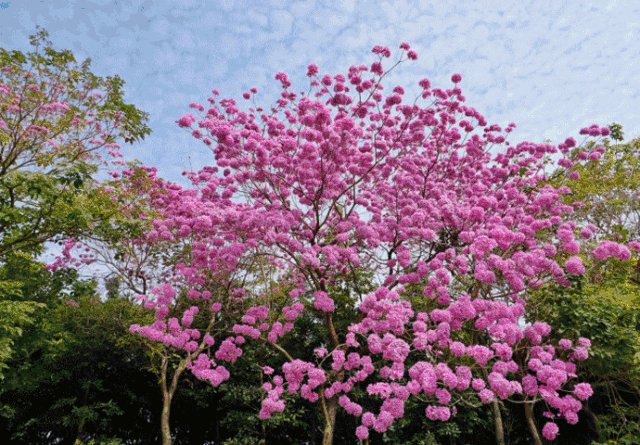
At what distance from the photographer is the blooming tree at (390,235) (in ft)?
19.0

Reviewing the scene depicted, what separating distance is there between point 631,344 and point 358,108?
631 cm

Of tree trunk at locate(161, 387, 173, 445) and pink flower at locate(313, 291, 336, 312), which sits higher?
pink flower at locate(313, 291, 336, 312)

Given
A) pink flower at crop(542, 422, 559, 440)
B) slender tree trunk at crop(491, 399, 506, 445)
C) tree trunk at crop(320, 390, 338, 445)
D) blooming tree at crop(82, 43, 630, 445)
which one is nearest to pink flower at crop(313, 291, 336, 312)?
blooming tree at crop(82, 43, 630, 445)

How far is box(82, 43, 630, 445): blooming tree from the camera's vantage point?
580 cm

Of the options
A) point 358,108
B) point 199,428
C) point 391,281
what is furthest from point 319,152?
point 199,428

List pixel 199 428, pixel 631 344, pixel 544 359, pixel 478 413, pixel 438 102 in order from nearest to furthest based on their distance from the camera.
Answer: pixel 544 359, pixel 631 344, pixel 438 102, pixel 478 413, pixel 199 428

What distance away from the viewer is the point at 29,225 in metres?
9.05

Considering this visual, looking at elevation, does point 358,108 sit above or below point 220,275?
above

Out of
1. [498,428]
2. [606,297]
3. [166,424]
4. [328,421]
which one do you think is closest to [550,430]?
[606,297]

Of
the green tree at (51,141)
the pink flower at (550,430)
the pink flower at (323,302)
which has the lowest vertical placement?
the pink flower at (550,430)

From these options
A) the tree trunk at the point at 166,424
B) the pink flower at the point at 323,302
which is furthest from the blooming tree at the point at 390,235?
the tree trunk at the point at 166,424

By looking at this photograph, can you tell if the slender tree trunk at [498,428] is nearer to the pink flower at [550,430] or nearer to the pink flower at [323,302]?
the pink flower at [550,430]

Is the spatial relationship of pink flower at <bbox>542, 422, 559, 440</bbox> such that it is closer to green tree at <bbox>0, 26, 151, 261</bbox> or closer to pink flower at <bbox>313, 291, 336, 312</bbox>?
pink flower at <bbox>313, 291, 336, 312</bbox>

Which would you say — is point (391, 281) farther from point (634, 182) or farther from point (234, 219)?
point (634, 182)
